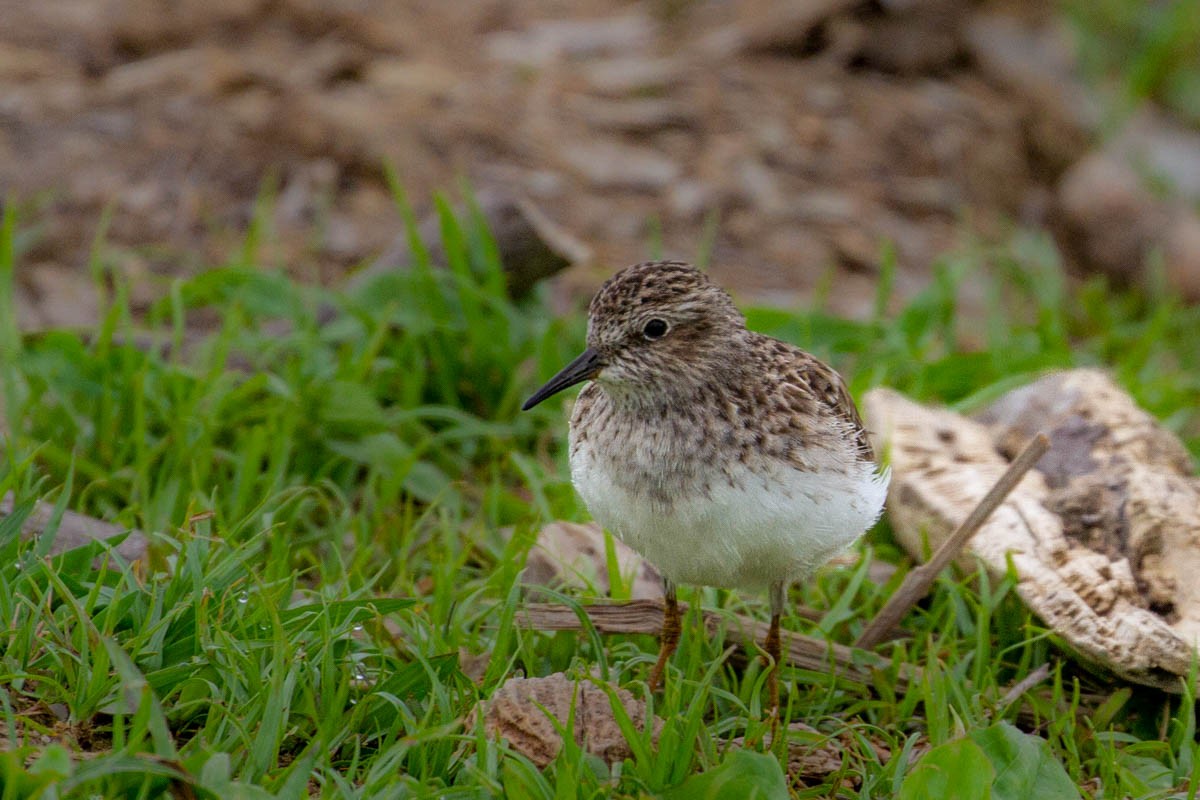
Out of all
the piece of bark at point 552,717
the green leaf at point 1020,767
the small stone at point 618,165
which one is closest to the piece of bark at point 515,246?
the small stone at point 618,165

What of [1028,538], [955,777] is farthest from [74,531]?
[1028,538]

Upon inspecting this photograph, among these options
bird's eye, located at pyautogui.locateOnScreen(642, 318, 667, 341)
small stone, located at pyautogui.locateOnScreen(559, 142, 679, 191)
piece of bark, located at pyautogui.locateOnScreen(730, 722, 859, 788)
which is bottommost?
piece of bark, located at pyautogui.locateOnScreen(730, 722, 859, 788)

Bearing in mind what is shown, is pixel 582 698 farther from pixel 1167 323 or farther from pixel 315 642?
pixel 1167 323

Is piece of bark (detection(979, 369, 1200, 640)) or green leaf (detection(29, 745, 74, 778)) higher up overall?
green leaf (detection(29, 745, 74, 778))

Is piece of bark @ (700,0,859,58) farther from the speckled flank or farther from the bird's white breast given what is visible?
the bird's white breast

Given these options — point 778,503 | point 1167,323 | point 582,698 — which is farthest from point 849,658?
point 1167,323

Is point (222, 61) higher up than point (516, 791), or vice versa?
point (222, 61)

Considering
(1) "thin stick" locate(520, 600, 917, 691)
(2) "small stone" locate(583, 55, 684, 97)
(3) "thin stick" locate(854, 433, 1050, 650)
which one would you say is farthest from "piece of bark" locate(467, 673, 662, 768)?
(2) "small stone" locate(583, 55, 684, 97)
